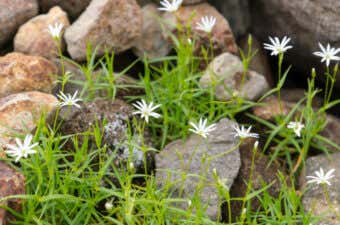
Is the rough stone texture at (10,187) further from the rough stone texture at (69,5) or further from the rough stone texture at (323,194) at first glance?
the rough stone texture at (69,5)

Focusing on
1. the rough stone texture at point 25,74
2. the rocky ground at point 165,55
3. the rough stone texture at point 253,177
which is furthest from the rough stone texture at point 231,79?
the rough stone texture at point 25,74

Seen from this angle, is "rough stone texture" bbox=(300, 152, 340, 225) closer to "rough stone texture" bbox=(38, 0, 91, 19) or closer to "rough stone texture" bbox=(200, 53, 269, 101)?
"rough stone texture" bbox=(200, 53, 269, 101)

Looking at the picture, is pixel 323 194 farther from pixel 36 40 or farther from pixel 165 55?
pixel 36 40

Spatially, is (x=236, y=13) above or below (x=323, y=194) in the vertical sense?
above

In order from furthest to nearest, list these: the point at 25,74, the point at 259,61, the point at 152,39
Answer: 1. the point at 259,61
2. the point at 152,39
3. the point at 25,74

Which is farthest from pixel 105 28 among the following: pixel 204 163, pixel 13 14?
pixel 204 163

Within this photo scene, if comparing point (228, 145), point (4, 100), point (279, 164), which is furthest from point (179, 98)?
point (4, 100)

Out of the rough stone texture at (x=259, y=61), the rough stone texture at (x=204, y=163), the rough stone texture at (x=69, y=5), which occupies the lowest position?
the rough stone texture at (x=204, y=163)
